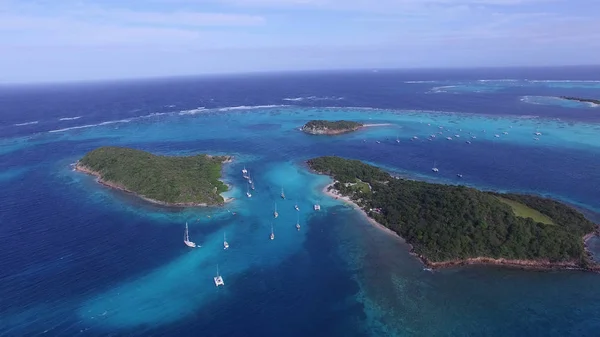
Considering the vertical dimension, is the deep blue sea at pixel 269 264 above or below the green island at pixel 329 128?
below

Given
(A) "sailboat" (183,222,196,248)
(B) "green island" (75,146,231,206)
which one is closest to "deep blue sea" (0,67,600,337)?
(A) "sailboat" (183,222,196,248)

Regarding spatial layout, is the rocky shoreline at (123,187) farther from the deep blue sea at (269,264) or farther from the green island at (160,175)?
the deep blue sea at (269,264)

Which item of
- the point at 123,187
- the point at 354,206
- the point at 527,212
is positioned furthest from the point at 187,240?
the point at 527,212

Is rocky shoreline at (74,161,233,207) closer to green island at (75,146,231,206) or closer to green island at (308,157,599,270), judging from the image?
green island at (75,146,231,206)

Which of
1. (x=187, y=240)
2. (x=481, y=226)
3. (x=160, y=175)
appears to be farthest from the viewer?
(x=160, y=175)

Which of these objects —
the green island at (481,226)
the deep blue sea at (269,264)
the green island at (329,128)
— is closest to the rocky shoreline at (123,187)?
the deep blue sea at (269,264)

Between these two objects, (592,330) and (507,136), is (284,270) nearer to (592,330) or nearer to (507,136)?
(592,330)

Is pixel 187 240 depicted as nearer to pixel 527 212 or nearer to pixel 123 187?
pixel 123 187
